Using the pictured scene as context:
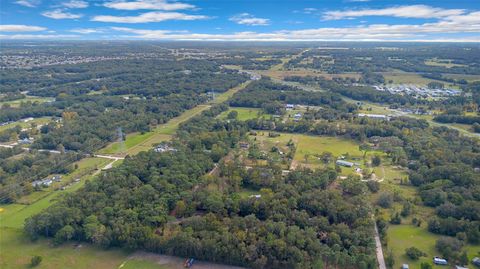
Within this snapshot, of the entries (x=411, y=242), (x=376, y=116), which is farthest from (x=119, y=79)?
(x=411, y=242)

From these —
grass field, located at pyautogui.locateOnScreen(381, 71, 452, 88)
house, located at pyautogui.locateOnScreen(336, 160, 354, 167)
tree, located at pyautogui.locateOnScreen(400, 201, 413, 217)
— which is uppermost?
grass field, located at pyautogui.locateOnScreen(381, 71, 452, 88)

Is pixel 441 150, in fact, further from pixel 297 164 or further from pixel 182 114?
pixel 182 114

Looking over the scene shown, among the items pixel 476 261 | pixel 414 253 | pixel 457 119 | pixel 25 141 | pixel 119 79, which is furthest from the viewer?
pixel 119 79

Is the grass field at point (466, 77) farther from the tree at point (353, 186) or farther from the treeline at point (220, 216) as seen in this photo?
the treeline at point (220, 216)

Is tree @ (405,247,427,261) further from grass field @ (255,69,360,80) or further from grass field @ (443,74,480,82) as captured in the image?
grass field @ (443,74,480,82)

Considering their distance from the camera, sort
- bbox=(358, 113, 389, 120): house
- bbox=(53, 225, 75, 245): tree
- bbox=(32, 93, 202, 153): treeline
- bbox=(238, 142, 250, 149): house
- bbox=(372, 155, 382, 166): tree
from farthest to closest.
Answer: bbox=(358, 113, 389, 120): house, bbox=(238, 142, 250, 149): house, bbox=(32, 93, 202, 153): treeline, bbox=(372, 155, 382, 166): tree, bbox=(53, 225, 75, 245): tree

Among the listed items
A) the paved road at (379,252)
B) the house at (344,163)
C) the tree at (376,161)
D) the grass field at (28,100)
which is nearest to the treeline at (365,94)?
the tree at (376,161)

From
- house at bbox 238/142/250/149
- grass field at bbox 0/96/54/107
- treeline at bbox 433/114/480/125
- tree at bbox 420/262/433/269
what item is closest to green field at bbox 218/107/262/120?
house at bbox 238/142/250/149

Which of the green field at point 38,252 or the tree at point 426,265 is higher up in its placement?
the tree at point 426,265

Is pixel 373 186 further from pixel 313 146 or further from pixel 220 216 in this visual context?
pixel 220 216
